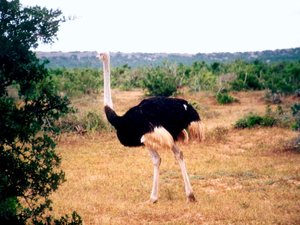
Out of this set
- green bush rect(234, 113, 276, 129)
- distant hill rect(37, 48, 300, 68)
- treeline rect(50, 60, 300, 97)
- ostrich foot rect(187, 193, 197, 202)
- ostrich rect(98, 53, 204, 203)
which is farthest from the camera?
distant hill rect(37, 48, 300, 68)

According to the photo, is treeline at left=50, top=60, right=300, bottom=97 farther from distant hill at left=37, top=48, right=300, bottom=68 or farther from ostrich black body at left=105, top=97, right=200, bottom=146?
distant hill at left=37, top=48, right=300, bottom=68

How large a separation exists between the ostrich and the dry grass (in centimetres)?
70

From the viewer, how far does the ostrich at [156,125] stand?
7.25m

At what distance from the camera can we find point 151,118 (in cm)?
734

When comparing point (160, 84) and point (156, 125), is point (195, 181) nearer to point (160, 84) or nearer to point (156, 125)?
point (156, 125)

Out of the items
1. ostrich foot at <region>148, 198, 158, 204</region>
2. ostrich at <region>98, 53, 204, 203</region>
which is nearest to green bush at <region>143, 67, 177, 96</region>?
ostrich at <region>98, 53, 204, 203</region>

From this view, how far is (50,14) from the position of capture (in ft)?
13.9

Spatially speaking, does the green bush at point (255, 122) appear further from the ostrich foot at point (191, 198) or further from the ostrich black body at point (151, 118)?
the ostrich foot at point (191, 198)

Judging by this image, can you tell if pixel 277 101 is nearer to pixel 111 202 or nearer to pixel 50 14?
pixel 111 202

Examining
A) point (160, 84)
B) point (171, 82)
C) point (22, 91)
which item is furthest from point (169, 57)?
point (22, 91)

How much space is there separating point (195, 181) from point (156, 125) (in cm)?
205

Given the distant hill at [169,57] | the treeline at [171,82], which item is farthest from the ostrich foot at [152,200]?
the distant hill at [169,57]

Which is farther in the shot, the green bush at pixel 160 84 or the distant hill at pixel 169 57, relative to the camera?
the distant hill at pixel 169 57

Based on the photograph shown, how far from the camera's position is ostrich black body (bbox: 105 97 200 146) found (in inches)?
288
